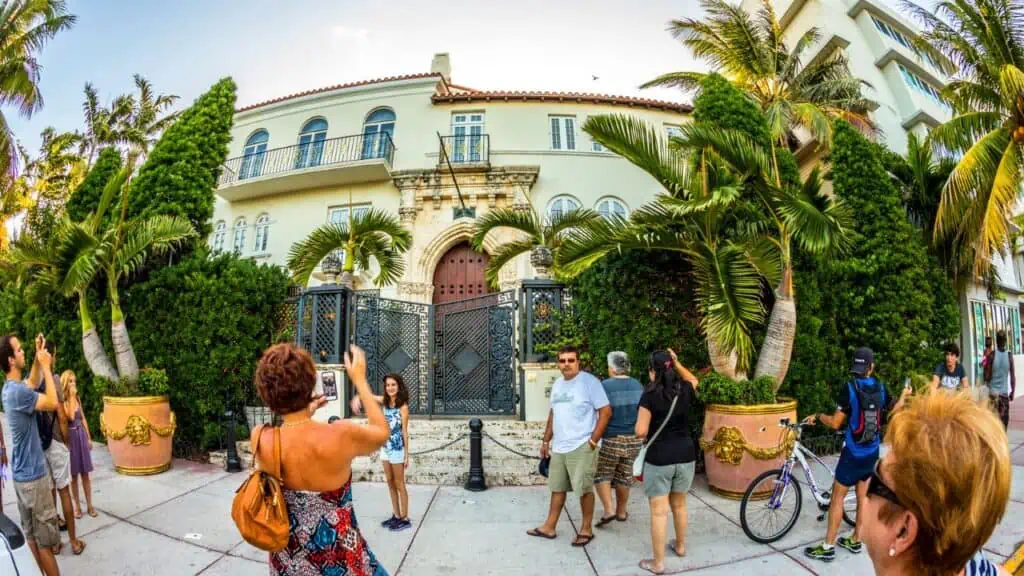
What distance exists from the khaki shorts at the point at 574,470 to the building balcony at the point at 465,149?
1255 cm

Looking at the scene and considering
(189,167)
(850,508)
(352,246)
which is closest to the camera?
(850,508)

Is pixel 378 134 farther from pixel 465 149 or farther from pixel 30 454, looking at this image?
pixel 30 454

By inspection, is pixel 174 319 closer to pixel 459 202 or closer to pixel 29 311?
pixel 29 311

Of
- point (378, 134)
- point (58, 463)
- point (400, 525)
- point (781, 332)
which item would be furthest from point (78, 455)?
point (378, 134)

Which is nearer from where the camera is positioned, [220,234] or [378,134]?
[378,134]

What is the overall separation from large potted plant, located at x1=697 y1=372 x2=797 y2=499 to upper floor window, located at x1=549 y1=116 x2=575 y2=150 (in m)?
12.1

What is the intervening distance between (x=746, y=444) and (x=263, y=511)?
5.27 metres

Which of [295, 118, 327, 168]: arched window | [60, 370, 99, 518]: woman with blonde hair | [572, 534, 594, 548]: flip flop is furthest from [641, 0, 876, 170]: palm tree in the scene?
[60, 370, 99, 518]: woman with blonde hair

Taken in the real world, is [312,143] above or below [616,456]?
above

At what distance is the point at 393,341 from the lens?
1002 cm

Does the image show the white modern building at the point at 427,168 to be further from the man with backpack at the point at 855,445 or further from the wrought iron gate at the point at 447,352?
the man with backpack at the point at 855,445

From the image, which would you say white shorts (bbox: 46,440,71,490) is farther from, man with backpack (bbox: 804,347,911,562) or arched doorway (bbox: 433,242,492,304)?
arched doorway (bbox: 433,242,492,304)

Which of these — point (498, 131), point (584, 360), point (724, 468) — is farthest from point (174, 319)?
point (498, 131)

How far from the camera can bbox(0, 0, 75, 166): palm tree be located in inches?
518
